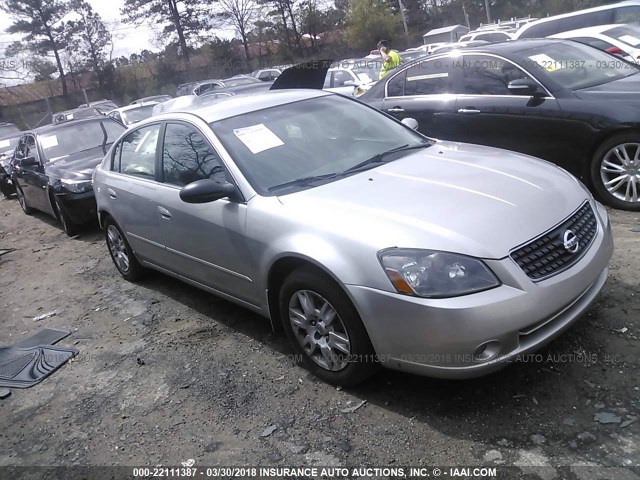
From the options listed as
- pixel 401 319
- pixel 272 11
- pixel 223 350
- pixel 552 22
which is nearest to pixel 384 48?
pixel 552 22

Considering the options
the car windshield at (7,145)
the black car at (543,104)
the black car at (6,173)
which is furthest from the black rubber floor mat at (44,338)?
the car windshield at (7,145)

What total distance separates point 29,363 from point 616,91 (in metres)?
5.56

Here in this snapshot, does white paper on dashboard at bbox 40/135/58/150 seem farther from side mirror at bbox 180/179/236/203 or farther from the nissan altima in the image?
side mirror at bbox 180/179/236/203

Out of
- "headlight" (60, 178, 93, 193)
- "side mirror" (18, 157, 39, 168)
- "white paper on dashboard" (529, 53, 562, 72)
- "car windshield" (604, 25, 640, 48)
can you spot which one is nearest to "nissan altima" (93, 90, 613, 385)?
"white paper on dashboard" (529, 53, 562, 72)

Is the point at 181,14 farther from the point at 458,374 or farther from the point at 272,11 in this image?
the point at 458,374

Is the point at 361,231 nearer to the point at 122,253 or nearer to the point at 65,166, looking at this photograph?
the point at 122,253

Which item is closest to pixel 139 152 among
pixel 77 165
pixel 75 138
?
pixel 77 165

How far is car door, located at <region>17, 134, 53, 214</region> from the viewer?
8.89 metres

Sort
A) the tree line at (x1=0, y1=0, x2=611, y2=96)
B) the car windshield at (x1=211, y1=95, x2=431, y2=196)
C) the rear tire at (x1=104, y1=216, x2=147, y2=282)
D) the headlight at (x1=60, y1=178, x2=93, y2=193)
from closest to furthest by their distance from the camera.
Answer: the car windshield at (x1=211, y1=95, x2=431, y2=196) < the rear tire at (x1=104, y1=216, x2=147, y2=282) < the headlight at (x1=60, y1=178, x2=93, y2=193) < the tree line at (x1=0, y1=0, x2=611, y2=96)

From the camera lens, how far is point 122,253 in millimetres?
5680

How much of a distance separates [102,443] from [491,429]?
2133 millimetres

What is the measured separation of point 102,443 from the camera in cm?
325

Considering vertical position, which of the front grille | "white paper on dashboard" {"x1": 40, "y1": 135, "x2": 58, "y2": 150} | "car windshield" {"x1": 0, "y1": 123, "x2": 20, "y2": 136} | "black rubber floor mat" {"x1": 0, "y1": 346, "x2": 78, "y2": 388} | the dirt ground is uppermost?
"car windshield" {"x1": 0, "y1": 123, "x2": 20, "y2": 136}

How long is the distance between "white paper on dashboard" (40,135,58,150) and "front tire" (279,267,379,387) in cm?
734
